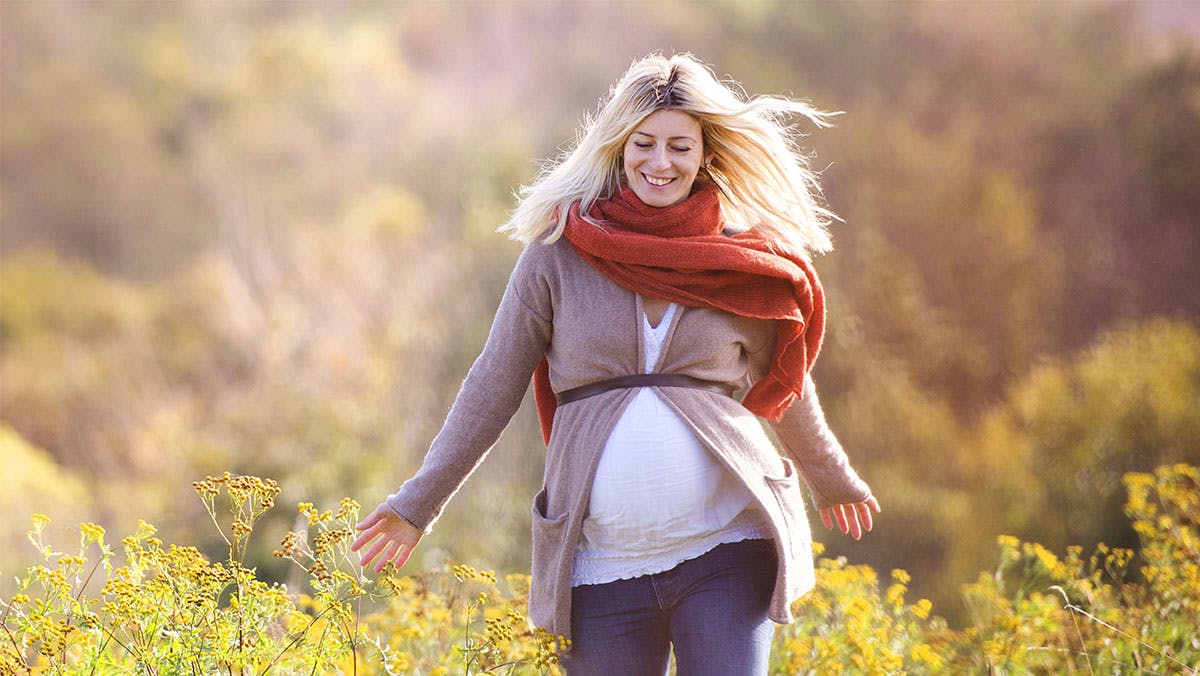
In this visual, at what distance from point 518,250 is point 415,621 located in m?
5.83

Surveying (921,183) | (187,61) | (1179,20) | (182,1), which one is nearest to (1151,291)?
(921,183)

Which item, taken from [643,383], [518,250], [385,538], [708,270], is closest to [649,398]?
[643,383]

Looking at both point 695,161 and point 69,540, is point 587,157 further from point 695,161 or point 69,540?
point 69,540

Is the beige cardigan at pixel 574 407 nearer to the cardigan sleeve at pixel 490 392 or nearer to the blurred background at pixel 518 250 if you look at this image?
the cardigan sleeve at pixel 490 392

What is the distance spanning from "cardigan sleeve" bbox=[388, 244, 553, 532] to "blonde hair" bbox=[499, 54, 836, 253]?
0.12 meters

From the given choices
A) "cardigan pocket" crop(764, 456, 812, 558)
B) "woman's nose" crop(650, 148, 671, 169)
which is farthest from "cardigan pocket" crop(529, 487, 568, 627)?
"woman's nose" crop(650, 148, 671, 169)

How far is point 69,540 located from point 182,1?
54.9 ft

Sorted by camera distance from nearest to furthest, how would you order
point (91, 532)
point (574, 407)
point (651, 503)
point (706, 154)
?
point (91, 532), point (651, 503), point (574, 407), point (706, 154)

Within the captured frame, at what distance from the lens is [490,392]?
2.67m

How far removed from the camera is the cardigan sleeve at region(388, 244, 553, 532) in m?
2.67

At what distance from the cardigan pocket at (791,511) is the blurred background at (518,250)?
13.6ft

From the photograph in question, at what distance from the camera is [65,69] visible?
71.7ft

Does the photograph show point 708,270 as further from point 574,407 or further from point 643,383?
point 574,407

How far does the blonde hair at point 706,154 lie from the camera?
2.71m
